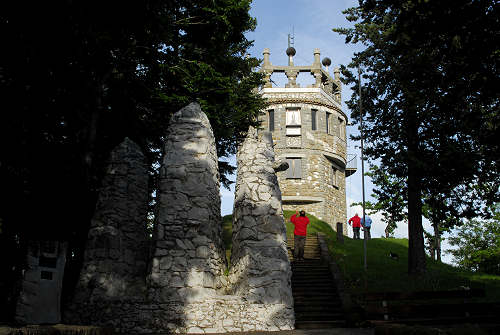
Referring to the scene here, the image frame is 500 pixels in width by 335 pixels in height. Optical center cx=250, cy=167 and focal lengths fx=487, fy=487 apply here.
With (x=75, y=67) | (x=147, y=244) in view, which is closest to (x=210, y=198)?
(x=147, y=244)

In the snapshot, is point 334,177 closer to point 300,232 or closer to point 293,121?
point 293,121

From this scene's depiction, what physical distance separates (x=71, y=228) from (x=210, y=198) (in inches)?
145

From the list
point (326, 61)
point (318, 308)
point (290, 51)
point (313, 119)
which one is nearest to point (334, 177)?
point (313, 119)

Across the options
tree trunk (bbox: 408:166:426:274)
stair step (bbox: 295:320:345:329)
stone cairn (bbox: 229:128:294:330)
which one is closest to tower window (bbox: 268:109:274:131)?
tree trunk (bbox: 408:166:426:274)

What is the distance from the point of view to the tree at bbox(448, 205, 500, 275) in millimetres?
35969

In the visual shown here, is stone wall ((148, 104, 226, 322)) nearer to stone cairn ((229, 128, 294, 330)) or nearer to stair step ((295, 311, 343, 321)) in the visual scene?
stone cairn ((229, 128, 294, 330))

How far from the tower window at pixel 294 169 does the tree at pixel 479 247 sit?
1448cm

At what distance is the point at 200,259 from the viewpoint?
12539mm

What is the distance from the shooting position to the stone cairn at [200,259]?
39.1ft

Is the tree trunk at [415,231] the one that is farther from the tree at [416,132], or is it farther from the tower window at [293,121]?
the tower window at [293,121]

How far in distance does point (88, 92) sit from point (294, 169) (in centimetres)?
2171

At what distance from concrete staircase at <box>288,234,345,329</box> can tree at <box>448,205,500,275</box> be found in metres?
22.8

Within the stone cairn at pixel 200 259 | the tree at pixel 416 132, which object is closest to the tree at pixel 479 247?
the tree at pixel 416 132

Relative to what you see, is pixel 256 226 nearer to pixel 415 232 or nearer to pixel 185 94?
pixel 185 94
